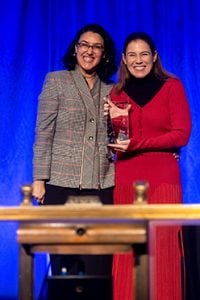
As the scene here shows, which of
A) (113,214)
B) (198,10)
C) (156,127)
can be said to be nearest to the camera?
(113,214)

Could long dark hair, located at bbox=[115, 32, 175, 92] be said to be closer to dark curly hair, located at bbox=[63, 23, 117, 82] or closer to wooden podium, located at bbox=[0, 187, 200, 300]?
dark curly hair, located at bbox=[63, 23, 117, 82]

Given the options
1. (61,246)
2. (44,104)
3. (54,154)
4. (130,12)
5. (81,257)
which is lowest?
(81,257)

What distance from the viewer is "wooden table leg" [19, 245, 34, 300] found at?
1.90 m

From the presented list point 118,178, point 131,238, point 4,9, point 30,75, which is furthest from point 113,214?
point 4,9

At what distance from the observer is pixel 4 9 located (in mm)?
3227

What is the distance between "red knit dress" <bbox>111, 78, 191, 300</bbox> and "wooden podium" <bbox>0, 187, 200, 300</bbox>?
0.78 meters

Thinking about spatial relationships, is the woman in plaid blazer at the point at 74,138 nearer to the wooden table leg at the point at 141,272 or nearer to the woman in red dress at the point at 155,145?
the woman in red dress at the point at 155,145

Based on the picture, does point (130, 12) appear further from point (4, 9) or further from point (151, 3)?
point (4, 9)

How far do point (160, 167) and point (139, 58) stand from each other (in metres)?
0.46

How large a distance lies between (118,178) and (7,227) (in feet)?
2.76

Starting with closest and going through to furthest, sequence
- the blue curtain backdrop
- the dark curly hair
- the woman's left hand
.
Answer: the woman's left hand → the dark curly hair → the blue curtain backdrop

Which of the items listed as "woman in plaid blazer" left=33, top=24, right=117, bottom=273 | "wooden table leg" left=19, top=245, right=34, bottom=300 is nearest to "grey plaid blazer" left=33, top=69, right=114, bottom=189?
"woman in plaid blazer" left=33, top=24, right=117, bottom=273

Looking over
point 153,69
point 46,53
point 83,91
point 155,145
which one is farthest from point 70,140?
point 46,53

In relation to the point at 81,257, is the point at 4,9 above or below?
above
